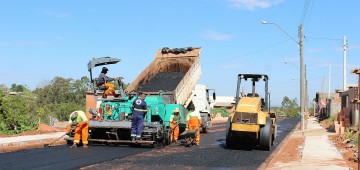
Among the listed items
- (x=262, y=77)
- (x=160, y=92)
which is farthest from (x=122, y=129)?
(x=262, y=77)

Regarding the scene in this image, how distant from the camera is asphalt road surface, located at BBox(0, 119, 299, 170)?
10414mm

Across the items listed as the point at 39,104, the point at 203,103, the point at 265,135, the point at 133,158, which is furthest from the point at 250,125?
the point at 39,104

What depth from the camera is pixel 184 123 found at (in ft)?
57.5

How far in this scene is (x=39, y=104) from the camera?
168 feet

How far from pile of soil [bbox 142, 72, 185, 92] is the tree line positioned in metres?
2.55

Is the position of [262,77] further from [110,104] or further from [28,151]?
[28,151]

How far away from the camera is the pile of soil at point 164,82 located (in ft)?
57.8

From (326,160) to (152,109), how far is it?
6183 mm

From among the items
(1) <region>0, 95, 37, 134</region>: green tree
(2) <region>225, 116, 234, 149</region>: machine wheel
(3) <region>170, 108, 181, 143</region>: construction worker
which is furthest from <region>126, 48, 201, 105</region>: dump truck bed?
(1) <region>0, 95, 37, 134</region>: green tree

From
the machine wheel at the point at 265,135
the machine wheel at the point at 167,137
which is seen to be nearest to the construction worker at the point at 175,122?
the machine wheel at the point at 167,137

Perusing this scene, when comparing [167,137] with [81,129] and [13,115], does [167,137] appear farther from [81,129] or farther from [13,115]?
[13,115]

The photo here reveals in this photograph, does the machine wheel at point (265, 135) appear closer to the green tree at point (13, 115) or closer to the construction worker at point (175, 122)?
the construction worker at point (175, 122)

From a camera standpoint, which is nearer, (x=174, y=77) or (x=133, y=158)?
(x=133, y=158)

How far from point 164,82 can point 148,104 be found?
9.28 feet
